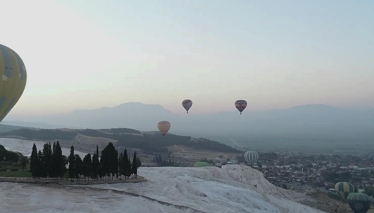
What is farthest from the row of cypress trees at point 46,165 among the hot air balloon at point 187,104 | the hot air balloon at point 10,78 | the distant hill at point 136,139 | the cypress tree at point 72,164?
the distant hill at point 136,139

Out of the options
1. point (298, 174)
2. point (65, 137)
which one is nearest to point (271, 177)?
point (298, 174)

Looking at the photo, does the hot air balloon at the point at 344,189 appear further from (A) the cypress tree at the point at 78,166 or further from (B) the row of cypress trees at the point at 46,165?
(B) the row of cypress trees at the point at 46,165

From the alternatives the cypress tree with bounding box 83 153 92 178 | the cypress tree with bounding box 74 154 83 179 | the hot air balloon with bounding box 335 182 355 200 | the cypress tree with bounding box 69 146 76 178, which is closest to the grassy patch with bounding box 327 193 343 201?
the hot air balloon with bounding box 335 182 355 200

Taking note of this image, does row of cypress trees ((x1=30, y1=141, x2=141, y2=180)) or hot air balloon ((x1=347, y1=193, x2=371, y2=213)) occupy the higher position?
row of cypress trees ((x1=30, y1=141, x2=141, y2=180))

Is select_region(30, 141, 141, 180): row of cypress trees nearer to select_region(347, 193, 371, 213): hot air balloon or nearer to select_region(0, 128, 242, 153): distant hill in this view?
select_region(347, 193, 371, 213): hot air balloon

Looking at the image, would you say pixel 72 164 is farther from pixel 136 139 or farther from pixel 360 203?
pixel 136 139

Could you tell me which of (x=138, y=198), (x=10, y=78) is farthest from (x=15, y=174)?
(x=138, y=198)

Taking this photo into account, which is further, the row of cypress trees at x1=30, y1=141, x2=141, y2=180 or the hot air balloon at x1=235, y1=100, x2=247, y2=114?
the hot air balloon at x1=235, y1=100, x2=247, y2=114

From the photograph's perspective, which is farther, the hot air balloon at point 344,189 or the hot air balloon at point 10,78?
the hot air balloon at point 344,189
